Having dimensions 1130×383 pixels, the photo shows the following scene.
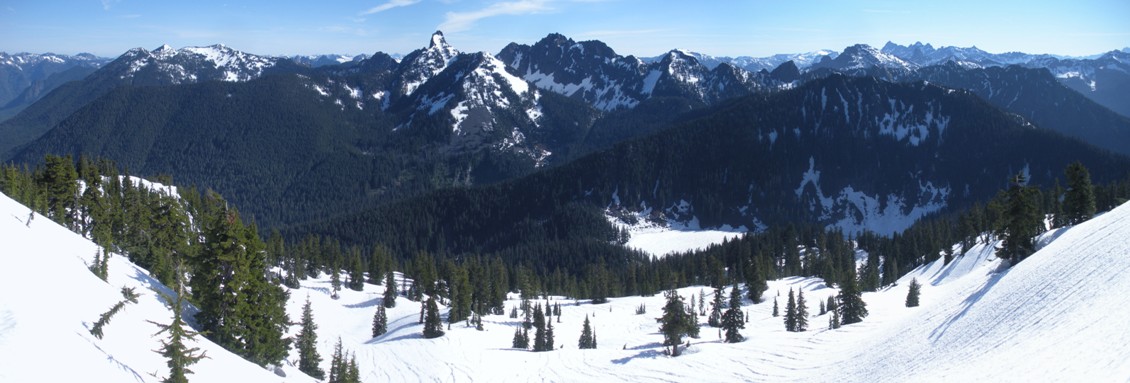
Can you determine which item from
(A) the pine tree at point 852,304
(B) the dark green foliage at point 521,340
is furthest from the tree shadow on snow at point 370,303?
(A) the pine tree at point 852,304

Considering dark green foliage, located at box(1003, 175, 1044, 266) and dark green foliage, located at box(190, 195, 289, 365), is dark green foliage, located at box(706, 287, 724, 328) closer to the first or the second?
dark green foliage, located at box(1003, 175, 1044, 266)

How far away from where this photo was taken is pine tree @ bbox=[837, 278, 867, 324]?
7388 centimetres

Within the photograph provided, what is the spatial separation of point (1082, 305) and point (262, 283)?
52.8 metres

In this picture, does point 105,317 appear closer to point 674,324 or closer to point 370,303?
point 674,324

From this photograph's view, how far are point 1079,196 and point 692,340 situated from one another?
5419 cm

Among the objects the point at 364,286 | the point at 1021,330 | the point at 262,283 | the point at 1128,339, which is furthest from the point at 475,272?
the point at 1128,339

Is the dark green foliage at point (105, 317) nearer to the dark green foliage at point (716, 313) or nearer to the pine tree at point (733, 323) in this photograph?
the pine tree at point (733, 323)

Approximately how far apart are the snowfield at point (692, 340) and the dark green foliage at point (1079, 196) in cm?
1163

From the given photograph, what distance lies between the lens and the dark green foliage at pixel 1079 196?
8125 cm

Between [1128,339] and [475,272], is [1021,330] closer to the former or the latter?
[1128,339]

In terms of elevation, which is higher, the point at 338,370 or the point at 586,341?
the point at 338,370

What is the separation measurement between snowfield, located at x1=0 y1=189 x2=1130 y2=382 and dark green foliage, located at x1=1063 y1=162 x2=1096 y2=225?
Result: 1163 cm

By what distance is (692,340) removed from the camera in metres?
81.6

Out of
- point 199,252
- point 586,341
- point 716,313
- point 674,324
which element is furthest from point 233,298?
point 716,313
